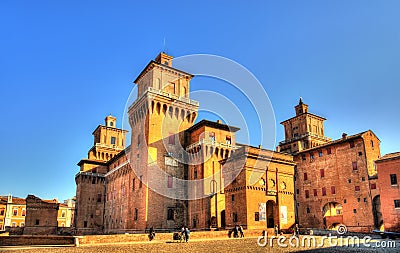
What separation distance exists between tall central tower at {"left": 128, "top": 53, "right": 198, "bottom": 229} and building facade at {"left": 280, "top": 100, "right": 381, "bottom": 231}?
23028mm

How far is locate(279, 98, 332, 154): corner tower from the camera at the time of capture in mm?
63969

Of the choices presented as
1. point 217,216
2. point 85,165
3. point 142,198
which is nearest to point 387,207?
point 217,216

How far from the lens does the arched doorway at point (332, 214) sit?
49.4 meters

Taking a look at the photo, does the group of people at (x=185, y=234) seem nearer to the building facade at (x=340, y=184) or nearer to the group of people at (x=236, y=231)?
the group of people at (x=236, y=231)

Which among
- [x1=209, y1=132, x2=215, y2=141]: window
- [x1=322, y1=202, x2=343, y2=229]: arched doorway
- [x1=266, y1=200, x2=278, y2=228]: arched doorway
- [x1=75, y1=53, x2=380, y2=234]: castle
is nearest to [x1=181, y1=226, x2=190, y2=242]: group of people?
[x1=75, y1=53, x2=380, y2=234]: castle

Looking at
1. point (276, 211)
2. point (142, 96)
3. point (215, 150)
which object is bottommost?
point (276, 211)

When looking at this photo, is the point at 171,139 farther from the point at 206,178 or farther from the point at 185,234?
the point at 185,234

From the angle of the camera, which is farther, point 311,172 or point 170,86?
point 311,172

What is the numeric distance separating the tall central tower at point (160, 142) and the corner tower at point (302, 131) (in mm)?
27419

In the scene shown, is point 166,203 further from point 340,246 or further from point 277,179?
point 340,246

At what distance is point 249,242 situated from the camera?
1005 inches

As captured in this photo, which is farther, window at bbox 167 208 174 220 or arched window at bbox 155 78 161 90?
arched window at bbox 155 78 161 90

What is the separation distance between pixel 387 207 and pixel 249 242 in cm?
2187

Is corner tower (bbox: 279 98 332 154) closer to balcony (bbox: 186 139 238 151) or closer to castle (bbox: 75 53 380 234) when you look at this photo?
castle (bbox: 75 53 380 234)
